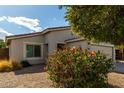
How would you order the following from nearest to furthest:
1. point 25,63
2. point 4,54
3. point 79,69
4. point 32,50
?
1. point 79,69
2. point 25,63
3. point 32,50
4. point 4,54

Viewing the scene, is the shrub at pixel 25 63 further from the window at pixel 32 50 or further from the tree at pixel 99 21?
the tree at pixel 99 21

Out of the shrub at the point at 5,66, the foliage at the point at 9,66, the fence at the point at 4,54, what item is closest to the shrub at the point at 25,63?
the foliage at the point at 9,66

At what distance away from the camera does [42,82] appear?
12.6 meters

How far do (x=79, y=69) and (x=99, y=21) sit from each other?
174 centimetres

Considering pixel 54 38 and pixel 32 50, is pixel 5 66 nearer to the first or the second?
pixel 32 50

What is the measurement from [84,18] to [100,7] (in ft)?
2.83

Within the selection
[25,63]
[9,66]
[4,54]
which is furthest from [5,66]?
[4,54]

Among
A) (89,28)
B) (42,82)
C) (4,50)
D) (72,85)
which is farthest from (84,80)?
(4,50)

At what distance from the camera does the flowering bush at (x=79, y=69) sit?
1051cm

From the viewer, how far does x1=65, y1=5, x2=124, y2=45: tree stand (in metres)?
9.95

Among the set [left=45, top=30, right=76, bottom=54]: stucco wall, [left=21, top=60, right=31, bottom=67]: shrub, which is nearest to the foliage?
[left=21, top=60, right=31, bottom=67]: shrub

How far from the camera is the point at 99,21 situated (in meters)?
10.5
